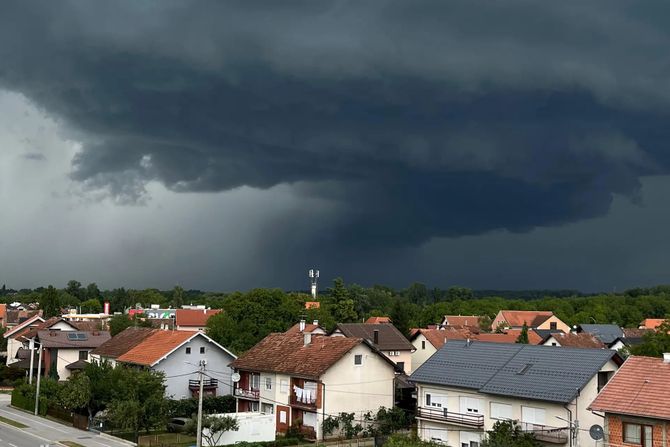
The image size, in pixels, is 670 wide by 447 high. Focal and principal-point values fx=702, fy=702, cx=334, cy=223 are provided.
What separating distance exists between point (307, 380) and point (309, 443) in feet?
18.1

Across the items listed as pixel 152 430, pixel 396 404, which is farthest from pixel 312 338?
pixel 152 430

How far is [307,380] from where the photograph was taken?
61.2 metres

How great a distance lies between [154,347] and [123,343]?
9.76m

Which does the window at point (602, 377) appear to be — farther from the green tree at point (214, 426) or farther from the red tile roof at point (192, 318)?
the red tile roof at point (192, 318)

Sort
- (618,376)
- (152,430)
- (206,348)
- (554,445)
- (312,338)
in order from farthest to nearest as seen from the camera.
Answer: (206,348)
(312,338)
(152,430)
(554,445)
(618,376)

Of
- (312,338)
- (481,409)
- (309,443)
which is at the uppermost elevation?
(312,338)

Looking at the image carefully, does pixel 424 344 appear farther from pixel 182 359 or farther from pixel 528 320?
pixel 528 320

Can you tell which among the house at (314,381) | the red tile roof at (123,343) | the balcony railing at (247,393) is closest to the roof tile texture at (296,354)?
the house at (314,381)

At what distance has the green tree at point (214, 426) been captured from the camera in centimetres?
5328

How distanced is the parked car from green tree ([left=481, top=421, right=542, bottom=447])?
2921cm

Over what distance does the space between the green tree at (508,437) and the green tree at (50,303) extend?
436 ft

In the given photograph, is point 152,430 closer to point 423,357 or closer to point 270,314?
point 270,314

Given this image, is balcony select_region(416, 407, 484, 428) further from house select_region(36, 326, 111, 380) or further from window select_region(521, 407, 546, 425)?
house select_region(36, 326, 111, 380)

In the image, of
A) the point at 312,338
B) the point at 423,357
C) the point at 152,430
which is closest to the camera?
the point at 152,430
